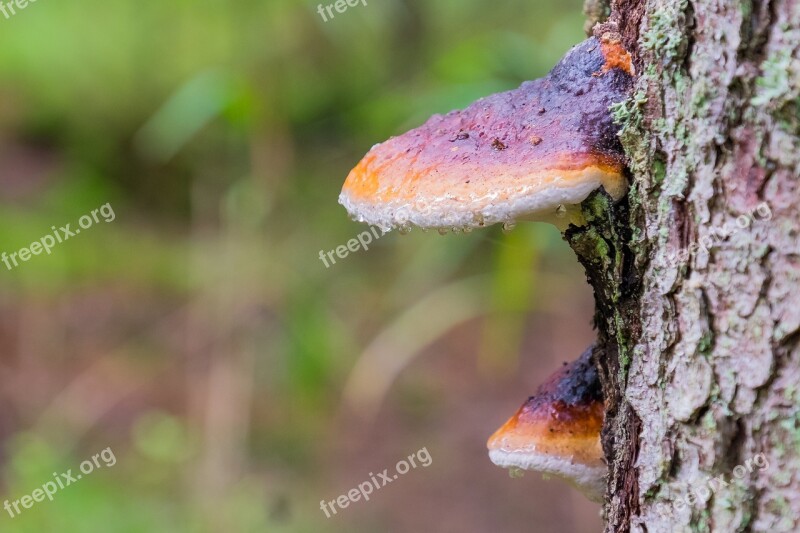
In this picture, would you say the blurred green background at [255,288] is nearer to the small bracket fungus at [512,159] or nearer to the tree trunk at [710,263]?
the small bracket fungus at [512,159]

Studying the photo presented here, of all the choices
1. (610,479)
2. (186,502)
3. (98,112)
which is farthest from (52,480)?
(98,112)

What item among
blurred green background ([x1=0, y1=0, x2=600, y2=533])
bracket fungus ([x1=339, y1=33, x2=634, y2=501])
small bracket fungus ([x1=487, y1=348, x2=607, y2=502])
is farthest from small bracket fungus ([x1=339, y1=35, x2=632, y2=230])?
blurred green background ([x1=0, y1=0, x2=600, y2=533])

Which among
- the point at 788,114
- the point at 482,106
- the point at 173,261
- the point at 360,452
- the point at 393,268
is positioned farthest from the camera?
the point at 173,261

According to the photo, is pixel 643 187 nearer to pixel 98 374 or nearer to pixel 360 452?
pixel 360 452

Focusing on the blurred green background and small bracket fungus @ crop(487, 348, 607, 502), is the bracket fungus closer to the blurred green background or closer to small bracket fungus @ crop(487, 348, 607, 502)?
small bracket fungus @ crop(487, 348, 607, 502)

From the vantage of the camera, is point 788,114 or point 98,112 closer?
point 788,114

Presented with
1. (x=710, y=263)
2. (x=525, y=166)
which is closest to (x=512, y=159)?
(x=525, y=166)
